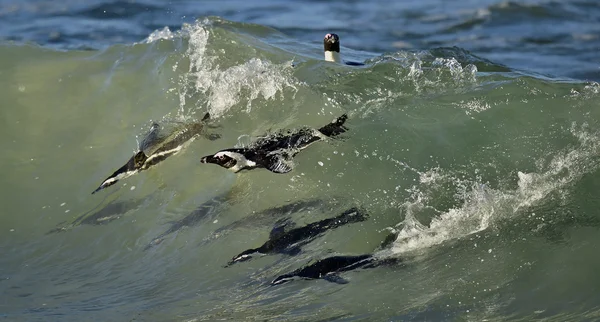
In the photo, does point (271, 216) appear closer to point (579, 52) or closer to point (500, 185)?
point (500, 185)

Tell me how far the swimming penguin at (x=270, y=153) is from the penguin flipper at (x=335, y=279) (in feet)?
4.70

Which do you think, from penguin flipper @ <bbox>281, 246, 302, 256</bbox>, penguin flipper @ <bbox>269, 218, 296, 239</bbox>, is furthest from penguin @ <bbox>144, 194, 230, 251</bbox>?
penguin flipper @ <bbox>281, 246, 302, 256</bbox>

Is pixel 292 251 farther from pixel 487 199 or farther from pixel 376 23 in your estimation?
pixel 376 23

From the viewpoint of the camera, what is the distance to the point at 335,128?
293 inches

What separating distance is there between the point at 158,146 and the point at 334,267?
2622 mm

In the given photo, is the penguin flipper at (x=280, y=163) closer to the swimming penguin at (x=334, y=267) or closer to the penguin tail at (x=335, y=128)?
the penguin tail at (x=335, y=128)

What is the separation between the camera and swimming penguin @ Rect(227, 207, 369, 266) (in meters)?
6.30

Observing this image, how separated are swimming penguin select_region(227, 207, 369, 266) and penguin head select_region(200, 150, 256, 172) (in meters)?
0.75

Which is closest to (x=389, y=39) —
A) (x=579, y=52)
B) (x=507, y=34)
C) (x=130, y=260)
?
(x=507, y=34)

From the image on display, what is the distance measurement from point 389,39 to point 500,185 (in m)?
7.23

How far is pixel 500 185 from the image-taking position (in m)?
6.66

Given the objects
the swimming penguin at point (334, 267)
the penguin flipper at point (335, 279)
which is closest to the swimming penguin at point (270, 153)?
the swimming penguin at point (334, 267)

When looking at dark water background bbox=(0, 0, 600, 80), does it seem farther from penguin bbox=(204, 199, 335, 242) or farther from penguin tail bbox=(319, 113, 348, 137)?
penguin bbox=(204, 199, 335, 242)

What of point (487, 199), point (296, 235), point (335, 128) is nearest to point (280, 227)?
point (296, 235)
